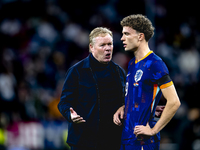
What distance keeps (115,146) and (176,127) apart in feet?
16.5

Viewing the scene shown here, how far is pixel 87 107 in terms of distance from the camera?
4.01 m

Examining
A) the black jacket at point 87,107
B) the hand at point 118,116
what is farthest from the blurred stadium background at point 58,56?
the hand at point 118,116

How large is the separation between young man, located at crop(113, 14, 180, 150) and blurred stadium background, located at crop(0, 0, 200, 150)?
4.72 m

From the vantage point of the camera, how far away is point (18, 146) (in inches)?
317

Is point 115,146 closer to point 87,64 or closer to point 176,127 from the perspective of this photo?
point 87,64

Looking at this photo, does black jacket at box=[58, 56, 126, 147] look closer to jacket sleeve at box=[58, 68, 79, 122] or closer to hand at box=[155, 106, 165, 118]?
jacket sleeve at box=[58, 68, 79, 122]

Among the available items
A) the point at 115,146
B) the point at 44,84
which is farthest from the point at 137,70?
the point at 44,84

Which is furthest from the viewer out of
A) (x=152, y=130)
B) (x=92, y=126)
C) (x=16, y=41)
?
(x=16, y=41)

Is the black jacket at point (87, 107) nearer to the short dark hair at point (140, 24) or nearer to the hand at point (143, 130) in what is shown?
the hand at point (143, 130)

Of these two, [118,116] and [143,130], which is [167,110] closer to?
[143,130]

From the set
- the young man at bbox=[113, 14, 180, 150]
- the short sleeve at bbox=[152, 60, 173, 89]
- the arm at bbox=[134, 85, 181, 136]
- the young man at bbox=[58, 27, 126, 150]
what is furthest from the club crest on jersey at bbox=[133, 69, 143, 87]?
the young man at bbox=[58, 27, 126, 150]

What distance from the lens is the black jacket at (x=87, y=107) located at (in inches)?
156

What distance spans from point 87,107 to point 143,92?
771 millimetres

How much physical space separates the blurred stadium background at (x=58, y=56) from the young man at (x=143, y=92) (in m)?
4.72
